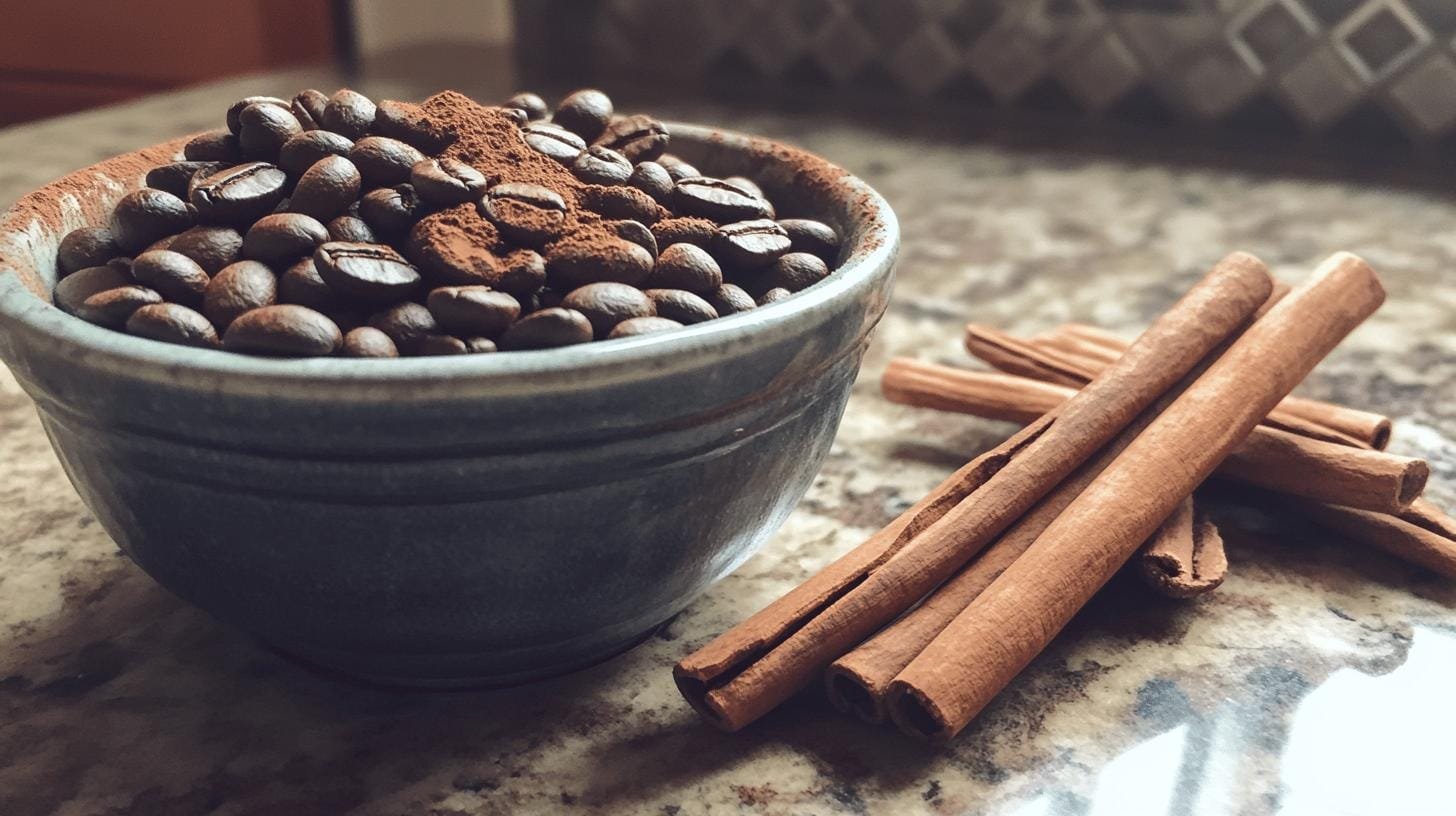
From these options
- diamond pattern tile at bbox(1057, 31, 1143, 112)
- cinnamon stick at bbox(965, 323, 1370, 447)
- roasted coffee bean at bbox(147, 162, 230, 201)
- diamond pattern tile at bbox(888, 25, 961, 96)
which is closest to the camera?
roasted coffee bean at bbox(147, 162, 230, 201)

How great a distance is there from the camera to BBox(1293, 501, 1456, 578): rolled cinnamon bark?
82 cm

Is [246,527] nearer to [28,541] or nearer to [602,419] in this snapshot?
[602,419]

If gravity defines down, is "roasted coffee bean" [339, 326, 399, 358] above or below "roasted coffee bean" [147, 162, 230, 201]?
below

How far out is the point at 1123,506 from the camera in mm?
755

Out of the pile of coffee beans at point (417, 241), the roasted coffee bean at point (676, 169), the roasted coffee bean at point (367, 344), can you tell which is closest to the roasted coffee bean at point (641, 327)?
the pile of coffee beans at point (417, 241)

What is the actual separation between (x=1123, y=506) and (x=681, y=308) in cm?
30

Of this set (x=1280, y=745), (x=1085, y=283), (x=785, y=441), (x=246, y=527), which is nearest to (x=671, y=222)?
(x=785, y=441)

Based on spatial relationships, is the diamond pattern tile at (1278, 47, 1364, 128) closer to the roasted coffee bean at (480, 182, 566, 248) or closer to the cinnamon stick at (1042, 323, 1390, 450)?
the cinnamon stick at (1042, 323, 1390, 450)

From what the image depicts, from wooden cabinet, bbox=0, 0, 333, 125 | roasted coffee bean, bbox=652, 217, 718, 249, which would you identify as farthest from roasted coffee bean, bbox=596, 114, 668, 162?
wooden cabinet, bbox=0, 0, 333, 125

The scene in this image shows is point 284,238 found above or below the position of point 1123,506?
above

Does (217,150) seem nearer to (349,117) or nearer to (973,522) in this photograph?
(349,117)

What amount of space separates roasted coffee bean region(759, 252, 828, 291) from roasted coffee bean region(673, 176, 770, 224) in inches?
1.8

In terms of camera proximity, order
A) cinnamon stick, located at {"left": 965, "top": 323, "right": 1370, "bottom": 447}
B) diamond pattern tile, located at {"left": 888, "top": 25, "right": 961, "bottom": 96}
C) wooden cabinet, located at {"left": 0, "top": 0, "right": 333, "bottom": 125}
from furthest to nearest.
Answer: wooden cabinet, located at {"left": 0, "top": 0, "right": 333, "bottom": 125}
diamond pattern tile, located at {"left": 888, "top": 25, "right": 961, "bottom": 96}
cinnamon stick, located at {"left": 965, "top": 323, "right": 1370, "bottom": 447}

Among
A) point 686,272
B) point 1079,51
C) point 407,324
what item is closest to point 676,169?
point 686,272
